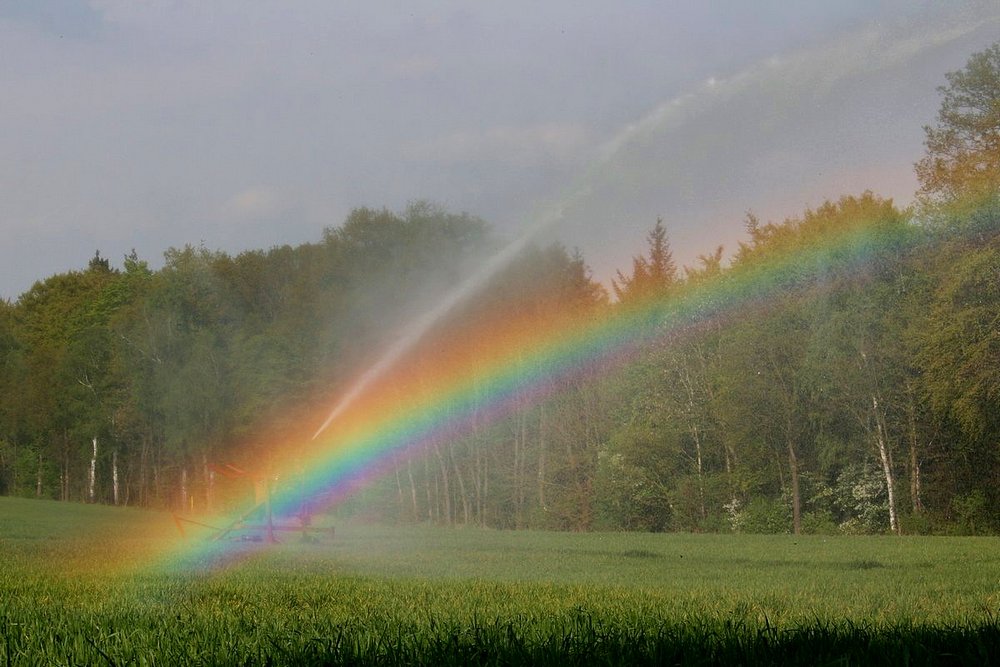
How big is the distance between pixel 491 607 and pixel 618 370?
1824 inches

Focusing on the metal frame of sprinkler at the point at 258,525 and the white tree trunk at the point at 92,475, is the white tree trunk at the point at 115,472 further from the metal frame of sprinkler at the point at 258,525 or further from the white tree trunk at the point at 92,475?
the metal frame of sprinkler at the point at 258,525

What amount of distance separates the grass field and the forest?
17456mm

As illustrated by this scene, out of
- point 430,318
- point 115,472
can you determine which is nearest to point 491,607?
point 430,318

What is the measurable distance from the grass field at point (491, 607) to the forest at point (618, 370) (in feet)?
57.3

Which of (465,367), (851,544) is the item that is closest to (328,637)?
(851,544)

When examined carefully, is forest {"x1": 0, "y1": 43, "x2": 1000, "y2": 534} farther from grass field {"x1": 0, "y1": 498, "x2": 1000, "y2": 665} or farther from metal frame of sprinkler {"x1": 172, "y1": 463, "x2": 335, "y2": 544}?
grass field {"x1": 0, "y1": 498, "x2": 1000, "y2": 665}

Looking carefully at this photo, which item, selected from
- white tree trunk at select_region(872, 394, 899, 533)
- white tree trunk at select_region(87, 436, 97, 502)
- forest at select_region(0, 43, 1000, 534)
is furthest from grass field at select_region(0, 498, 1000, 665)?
white tree trunk at select_region(87, 436, 97, 502)

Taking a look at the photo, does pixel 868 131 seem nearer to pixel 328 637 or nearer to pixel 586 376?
pixel 586 376

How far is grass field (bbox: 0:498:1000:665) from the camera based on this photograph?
6.00m

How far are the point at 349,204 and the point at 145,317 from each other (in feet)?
57.6

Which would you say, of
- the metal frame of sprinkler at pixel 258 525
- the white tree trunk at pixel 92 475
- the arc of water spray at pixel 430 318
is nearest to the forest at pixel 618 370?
the white tree trunk at pixel 92 475

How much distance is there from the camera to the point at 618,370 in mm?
55656

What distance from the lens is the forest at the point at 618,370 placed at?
38656 millimetres

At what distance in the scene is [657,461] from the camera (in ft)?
160
